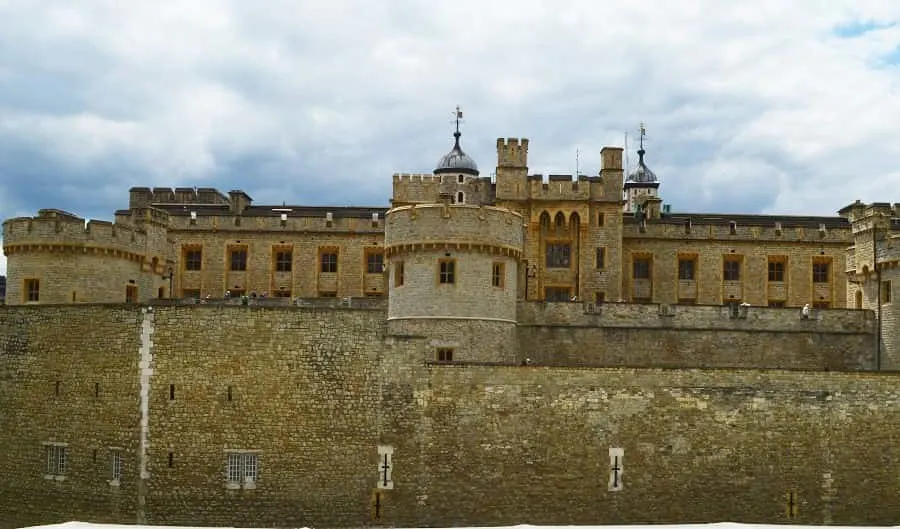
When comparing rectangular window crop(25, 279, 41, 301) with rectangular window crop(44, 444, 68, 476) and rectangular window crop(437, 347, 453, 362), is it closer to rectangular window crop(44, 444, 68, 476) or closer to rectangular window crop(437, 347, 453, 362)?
rectangular window crop(44, 444, 68, 476)

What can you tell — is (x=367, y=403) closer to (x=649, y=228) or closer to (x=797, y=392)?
(x=797, y=392)

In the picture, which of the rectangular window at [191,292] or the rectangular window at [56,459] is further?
the rectangular window at [191,292]

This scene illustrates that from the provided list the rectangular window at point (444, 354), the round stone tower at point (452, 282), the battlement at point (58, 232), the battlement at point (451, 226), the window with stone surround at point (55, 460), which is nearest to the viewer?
the window with stone surround at point (55, 460)

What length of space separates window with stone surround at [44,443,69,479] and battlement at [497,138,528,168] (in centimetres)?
2848

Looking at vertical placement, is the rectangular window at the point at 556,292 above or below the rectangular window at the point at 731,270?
below

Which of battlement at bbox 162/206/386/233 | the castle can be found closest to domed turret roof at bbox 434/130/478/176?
battlement at bbox 162/206/386/233

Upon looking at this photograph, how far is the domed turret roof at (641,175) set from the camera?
84562mm

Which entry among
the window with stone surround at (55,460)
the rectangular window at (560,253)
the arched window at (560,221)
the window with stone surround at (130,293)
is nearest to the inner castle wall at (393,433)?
the window with stone surround at (55,460)

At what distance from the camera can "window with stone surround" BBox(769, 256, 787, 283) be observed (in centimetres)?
5819

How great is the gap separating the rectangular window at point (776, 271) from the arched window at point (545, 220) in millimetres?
13225

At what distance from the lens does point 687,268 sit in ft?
192

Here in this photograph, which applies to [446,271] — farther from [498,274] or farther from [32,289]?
[32,289]

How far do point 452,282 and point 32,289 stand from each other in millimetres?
17263

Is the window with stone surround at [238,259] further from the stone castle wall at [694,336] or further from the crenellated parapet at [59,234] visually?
the stone castle wall at [694,336]
